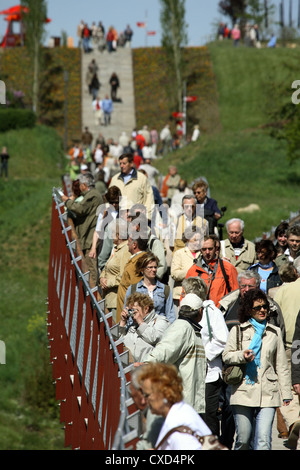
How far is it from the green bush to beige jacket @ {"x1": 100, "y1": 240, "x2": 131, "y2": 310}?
151 feet

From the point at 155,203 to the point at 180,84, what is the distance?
4614 cm

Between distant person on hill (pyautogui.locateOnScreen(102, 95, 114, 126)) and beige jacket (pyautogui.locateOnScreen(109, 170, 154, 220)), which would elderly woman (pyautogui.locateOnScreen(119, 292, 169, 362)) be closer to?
beige jacket (pyautogui.locateOnScreen(109, 170, 154, 220))

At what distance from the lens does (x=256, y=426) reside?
347 inches

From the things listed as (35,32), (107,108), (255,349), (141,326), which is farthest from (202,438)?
(35,32)

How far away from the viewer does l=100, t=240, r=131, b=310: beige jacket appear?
11.7 metres

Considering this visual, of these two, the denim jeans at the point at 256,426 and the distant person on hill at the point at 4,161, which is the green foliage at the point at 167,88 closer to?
the distant person on hill at the point at 4,161

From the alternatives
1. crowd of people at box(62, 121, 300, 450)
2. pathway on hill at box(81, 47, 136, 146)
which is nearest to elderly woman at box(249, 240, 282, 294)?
crowd of people at box(62, 121, 300, 450)

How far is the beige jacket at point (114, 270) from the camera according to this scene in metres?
11.7

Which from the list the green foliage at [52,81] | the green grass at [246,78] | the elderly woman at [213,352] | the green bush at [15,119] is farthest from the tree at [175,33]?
the elderly woman at [213,352]

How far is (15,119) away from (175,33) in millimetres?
11585

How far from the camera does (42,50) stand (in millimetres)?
65125

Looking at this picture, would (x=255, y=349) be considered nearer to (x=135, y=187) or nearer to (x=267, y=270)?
(x=267, y=270)

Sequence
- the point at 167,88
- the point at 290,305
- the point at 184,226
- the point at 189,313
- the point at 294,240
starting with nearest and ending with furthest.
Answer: the point at 189,313 → the point at 290,305 → the point at 294,240 → the point at 184,226 → the point at 167,88

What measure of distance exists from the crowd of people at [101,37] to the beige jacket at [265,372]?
59526mm
